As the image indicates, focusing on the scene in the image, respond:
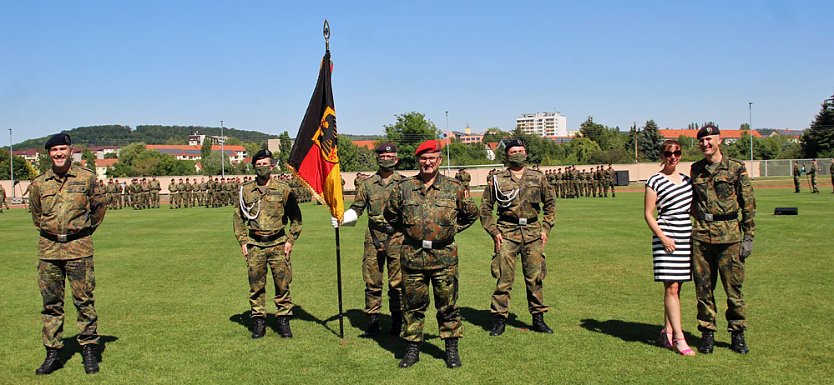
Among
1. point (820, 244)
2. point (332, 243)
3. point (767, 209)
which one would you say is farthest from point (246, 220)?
point (767, 209)

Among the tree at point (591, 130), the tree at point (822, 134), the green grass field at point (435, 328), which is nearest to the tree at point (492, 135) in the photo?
the tree at point (591, 130)

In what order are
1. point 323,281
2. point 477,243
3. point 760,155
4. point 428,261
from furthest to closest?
point 760,155 → point 477,243 → point 323,281 → point 428,261

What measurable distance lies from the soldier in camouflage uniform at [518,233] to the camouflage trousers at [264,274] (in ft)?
7.98

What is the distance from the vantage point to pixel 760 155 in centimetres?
9612

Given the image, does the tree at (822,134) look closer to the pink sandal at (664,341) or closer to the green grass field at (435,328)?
the green grass field at (435,328)

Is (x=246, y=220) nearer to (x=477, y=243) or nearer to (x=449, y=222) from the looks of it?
(x=449, y=222)

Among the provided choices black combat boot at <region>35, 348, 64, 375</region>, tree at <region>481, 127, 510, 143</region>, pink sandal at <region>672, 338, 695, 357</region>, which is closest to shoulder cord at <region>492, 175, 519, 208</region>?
pink sandal at <region>672, 338, 695, 357</region>

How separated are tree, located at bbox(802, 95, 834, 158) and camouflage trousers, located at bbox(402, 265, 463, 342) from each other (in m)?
75.0

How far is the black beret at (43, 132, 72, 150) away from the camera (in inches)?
277

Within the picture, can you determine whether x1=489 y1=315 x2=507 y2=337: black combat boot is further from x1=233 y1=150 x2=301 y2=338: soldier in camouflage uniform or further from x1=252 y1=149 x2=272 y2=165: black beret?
x1=252 y1=149 x2=272 y2=165: black beret

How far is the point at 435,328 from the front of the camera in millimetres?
8516

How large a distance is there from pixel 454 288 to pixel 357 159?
341ft

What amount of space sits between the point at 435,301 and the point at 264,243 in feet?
8.32

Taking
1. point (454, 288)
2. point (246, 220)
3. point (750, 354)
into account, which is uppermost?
point (246, 220)
